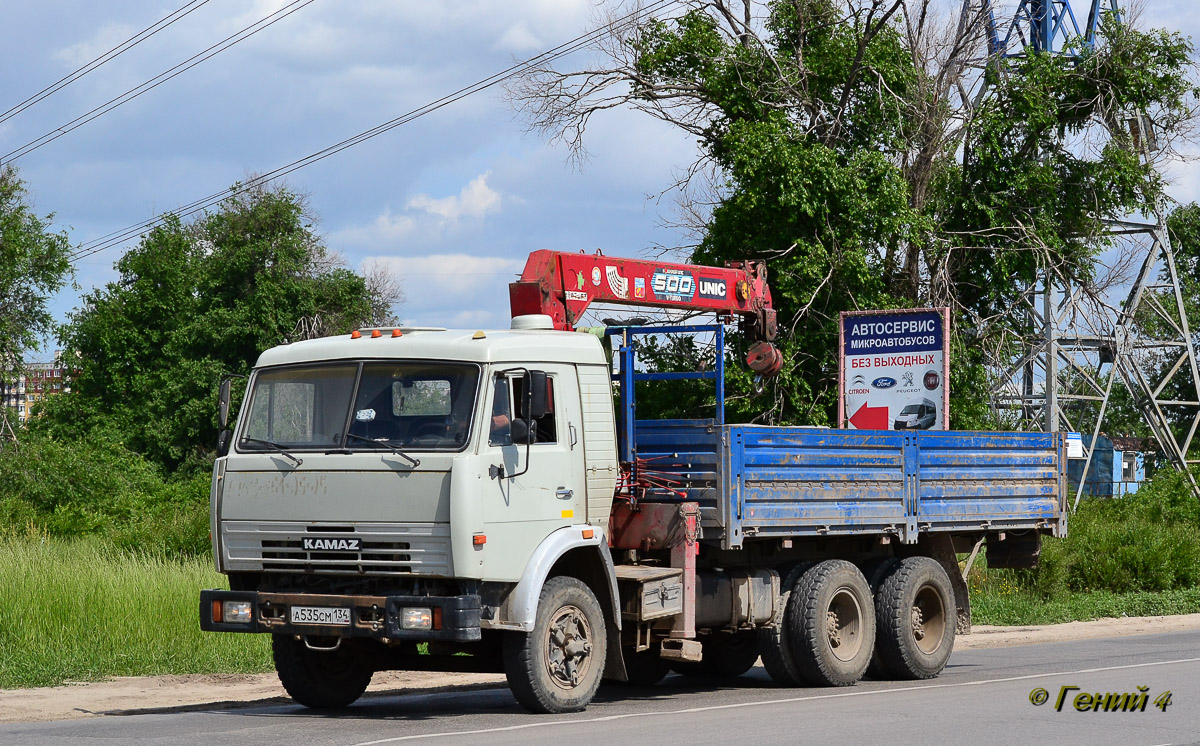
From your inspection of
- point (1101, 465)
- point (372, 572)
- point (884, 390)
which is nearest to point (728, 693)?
point (372, 572)

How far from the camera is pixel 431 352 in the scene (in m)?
10.0

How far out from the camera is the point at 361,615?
9555 millimetres

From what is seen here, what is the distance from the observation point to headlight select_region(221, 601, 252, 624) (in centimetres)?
994

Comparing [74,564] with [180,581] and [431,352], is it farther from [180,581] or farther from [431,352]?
[431,352]

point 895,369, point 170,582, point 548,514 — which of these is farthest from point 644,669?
point 170,582

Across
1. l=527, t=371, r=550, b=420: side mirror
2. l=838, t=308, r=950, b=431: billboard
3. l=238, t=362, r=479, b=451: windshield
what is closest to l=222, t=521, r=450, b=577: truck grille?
l=238, t=362, r=479, b=451: windshield

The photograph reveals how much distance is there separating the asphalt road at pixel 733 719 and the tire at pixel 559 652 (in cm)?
16

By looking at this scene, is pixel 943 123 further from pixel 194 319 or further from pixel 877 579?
pixel 194 319

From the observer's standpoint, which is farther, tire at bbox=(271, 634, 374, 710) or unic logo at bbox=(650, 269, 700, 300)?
unic logo at bbox=(650, 269, 700, 300)

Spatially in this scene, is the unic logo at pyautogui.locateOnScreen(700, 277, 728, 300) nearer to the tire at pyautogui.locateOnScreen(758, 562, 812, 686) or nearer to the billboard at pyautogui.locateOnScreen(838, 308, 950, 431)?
the tire at pyautogui.locateOnScreen(758, 562, 812, 686)

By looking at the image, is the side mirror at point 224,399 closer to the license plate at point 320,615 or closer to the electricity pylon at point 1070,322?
the license plate at point 320,615

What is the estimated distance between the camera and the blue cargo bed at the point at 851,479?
37.2 feet

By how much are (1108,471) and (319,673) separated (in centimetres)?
4956

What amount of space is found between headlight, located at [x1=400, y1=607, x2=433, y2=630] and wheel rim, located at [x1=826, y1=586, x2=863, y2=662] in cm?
466
